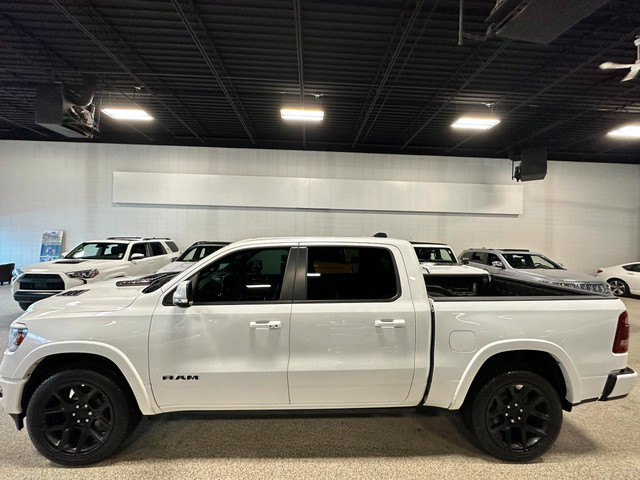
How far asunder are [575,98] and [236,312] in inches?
391

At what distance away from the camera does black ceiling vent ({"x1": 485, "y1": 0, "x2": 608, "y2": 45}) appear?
3.57m

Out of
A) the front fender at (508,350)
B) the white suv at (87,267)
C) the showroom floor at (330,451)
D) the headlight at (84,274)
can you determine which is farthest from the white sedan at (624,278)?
the headlight at (84,274)

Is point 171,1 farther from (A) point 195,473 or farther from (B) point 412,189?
(B) point 412,189

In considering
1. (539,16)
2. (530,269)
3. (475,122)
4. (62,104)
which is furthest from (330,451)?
(62,104)

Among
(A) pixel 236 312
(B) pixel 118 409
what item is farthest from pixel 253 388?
(B) pixel 118 409

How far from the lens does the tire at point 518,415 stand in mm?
2281

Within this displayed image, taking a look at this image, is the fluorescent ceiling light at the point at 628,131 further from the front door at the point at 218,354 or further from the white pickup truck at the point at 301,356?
the front door at the point at 218,354

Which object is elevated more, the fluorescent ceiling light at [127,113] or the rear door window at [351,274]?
the fluorescent ceiling light at [127,113]

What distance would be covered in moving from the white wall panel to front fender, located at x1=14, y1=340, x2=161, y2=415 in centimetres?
902

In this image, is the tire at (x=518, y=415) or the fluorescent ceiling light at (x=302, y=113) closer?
the tire at (x=518, y=415)

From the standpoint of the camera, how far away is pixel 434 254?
786 centimetres

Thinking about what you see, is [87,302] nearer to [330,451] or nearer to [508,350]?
[330,451]

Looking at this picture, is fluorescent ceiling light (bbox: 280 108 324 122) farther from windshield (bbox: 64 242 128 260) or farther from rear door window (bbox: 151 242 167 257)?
windshield (bbox: 64 242 128 260)

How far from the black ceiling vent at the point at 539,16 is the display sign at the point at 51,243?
13851mm
